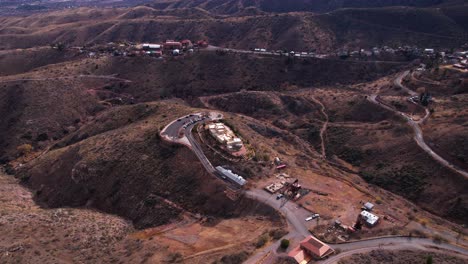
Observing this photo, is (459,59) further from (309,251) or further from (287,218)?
(309,251)

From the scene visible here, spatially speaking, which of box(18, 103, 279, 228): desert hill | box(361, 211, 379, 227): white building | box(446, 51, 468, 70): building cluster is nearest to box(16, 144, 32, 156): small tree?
box(18, 103, 279, 228): desert hill

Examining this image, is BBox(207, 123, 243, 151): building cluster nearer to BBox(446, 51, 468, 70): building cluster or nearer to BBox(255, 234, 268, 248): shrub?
BBox(255, 234, 268, 248): shrub

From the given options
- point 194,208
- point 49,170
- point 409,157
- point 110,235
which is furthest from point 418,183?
point 49,170

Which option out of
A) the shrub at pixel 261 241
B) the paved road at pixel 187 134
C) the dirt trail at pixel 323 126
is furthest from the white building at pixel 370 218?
the dirt trail at pixel 323 126

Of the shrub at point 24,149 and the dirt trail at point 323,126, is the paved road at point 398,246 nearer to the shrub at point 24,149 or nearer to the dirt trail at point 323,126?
the dirt trail at point 323,126

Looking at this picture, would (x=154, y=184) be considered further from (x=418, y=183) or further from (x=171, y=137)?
(x=418, y=183)
